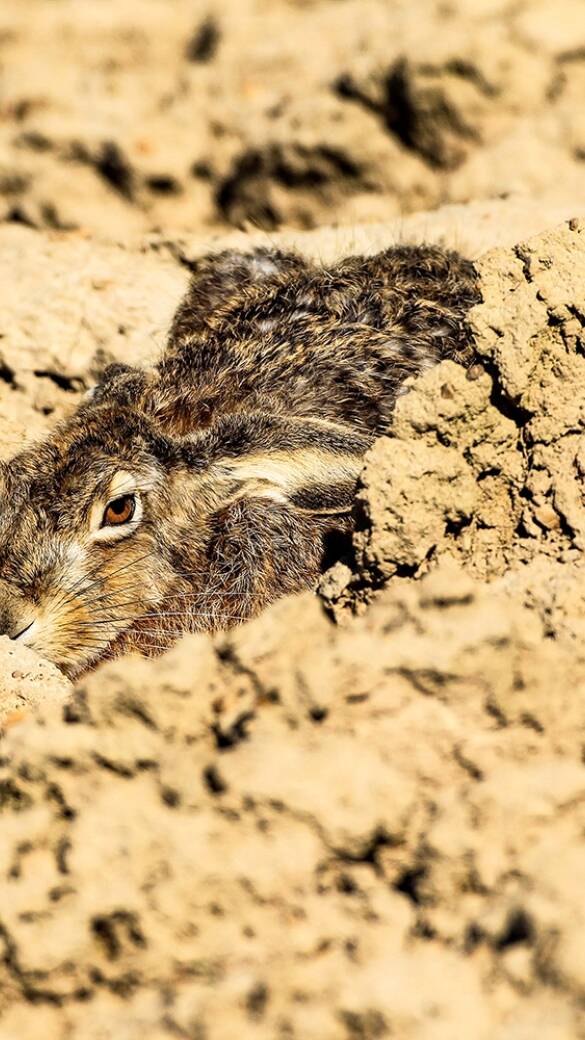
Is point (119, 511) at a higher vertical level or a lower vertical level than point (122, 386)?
lower

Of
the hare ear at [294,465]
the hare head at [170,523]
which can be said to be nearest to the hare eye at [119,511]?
the hare head at [170,523]

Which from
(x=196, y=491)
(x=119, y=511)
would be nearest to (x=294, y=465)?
(x=196, y=491)

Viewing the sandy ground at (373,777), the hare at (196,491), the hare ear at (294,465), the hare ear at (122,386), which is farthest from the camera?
the hare ear at (122,386)

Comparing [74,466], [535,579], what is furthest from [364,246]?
[535,579]

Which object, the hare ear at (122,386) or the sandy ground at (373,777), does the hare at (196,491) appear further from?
the sandy ground at (373,777)

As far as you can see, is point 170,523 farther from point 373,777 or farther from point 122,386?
point 373,777

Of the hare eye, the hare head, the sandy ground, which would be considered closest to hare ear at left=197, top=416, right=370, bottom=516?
the hare head

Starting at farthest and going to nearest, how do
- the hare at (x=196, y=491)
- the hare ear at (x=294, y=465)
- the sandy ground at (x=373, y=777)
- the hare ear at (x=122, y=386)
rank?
the hare ear at (x=122, y=386) → the hare ear at (x=294, y=465) → the hare at (x=196, y=491) → the sandy ground at (x=373, y=777)

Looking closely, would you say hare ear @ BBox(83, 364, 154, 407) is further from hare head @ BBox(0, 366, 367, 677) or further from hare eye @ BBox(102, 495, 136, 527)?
hare eye @ BBox(102, 495, 136, 527)
